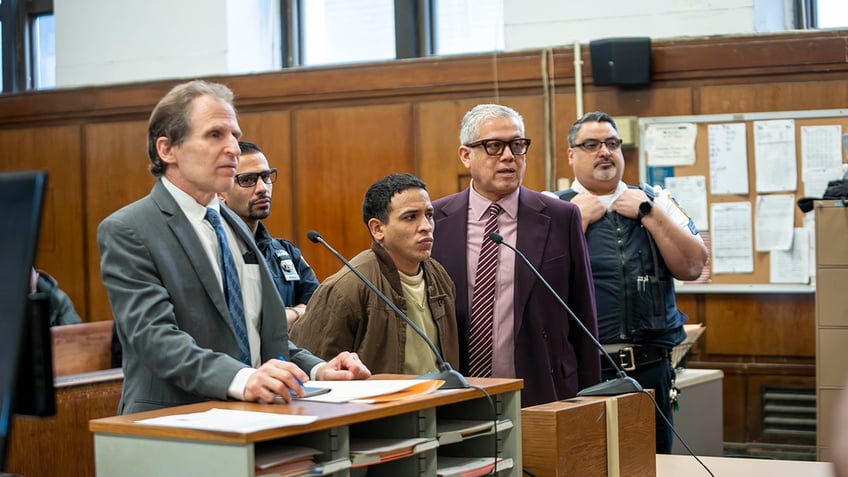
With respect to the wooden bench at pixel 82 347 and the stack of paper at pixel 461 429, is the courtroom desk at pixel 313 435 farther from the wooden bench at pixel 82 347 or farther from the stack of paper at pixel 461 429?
the wooden bench at pixel 82 347

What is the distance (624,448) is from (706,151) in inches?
133

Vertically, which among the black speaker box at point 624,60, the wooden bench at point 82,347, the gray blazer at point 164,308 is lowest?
the wooden bench at point 82,347

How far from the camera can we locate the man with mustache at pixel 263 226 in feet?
12.3

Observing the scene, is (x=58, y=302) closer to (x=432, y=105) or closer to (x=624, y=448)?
(x=432, y=105)

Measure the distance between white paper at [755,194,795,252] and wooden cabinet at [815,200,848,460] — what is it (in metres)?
0.96

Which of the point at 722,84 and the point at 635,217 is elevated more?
the point at 722,84

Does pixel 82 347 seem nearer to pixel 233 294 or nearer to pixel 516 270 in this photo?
pixel 516 270

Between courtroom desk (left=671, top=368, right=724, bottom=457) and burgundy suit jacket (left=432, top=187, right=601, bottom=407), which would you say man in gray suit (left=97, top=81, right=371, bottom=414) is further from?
courtroom desk (left=671, top=368, right=724, bottom=457)

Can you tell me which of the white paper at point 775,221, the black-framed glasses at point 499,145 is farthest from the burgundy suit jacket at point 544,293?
the white paper at point 775,221

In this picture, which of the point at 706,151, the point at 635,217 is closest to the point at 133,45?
the point at 706,151

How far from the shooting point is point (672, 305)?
367 cm

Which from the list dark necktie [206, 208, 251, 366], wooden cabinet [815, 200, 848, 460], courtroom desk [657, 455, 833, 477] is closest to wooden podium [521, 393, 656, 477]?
courtroom desk [657, 455, 833, 477]

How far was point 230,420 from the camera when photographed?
69.3 inches

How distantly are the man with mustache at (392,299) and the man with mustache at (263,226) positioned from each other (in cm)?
79
